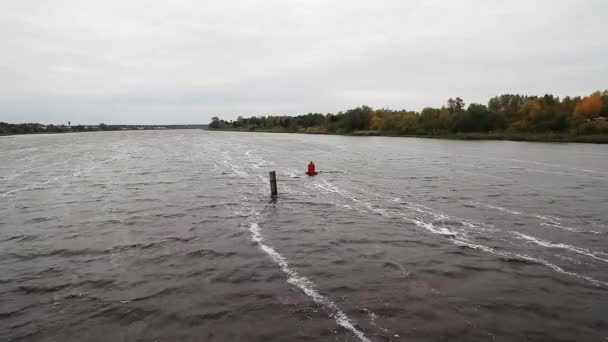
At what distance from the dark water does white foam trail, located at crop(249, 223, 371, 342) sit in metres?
0.05

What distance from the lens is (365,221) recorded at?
18.7 m

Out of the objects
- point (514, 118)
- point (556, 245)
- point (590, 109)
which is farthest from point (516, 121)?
Answer: point (556, 245)

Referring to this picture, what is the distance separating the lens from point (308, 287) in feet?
36.8

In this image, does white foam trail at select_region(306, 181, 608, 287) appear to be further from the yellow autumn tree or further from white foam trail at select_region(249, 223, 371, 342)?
the yellow autumn tree

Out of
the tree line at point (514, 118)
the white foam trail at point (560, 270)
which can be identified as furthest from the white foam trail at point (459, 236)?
the tree line at point (514, 118)

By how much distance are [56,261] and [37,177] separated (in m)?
29.1

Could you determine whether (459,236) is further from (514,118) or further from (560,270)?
(514,118)

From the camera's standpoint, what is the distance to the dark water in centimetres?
909

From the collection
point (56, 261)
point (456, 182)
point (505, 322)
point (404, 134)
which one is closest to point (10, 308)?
point (56, 261)

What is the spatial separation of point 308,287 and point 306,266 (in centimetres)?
164

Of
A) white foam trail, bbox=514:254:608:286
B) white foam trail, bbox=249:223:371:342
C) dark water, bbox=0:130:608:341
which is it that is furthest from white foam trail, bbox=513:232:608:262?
white foam trail, bbox=249:223:371:342

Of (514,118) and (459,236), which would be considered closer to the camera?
(459,236)

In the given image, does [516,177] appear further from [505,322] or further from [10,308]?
[10,308]

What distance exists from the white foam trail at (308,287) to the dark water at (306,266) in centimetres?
5
